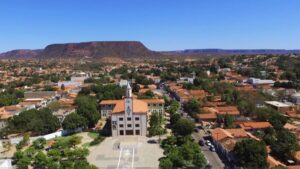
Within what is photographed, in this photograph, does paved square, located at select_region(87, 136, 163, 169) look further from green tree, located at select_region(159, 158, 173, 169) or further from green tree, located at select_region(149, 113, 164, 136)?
green tree, located at select_region(159, 158, 173, 169)

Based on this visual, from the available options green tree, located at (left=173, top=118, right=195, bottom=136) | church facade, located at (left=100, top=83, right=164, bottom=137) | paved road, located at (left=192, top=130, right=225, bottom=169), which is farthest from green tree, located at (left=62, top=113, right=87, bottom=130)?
paved road, located at (left=192, top=130, right=225, bottom=169)

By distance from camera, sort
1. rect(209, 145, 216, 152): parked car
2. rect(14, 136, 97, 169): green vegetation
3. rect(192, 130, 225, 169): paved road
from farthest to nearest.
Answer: rect(209, 145, 216, 152): parked car
rect(192, 130, 225, 169): paved road
rect(14, 136, 97, 169): green vegetation

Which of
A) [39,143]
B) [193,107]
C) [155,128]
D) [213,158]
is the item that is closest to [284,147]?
[213,158]

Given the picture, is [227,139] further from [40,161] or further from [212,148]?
[40,161]

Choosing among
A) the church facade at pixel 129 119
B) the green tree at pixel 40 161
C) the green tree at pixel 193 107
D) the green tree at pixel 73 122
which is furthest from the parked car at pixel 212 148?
the green tree at pixel 73 122

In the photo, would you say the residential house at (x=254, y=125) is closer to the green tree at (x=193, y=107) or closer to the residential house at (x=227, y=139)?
the residential house at (x=227, y=139)
